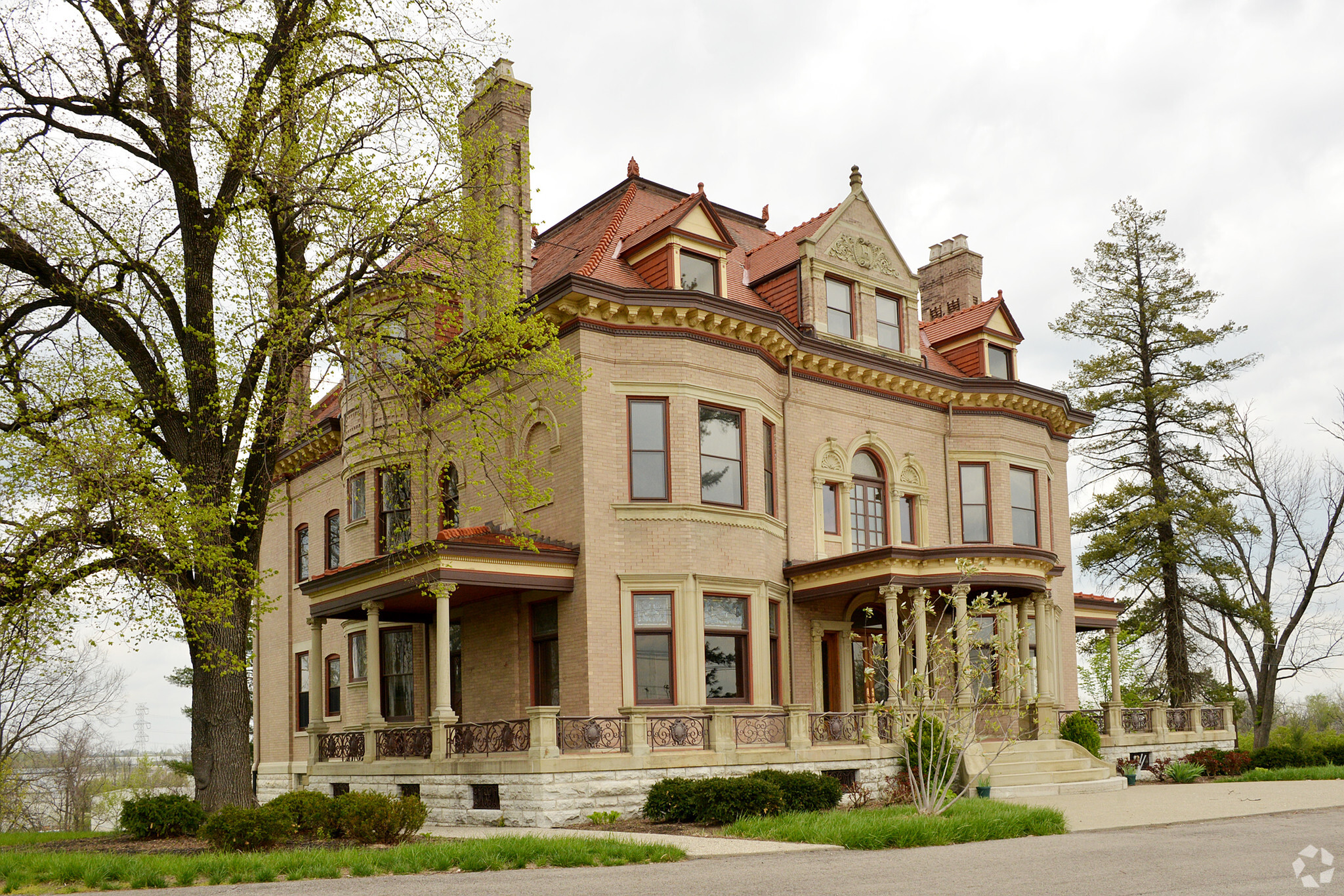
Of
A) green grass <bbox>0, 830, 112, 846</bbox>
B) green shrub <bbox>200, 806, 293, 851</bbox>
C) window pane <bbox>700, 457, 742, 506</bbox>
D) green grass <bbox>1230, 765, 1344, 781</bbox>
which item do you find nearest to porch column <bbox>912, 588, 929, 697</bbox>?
window pane <bbox>700, 457, 742, 506</bbox>

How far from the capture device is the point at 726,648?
2200cm

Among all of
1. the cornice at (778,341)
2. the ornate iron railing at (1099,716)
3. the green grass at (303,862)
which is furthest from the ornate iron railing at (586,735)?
the ornate iron railing at (1099,716)

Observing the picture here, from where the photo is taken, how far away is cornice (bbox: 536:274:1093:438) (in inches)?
845

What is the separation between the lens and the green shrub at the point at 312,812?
15.1 metres

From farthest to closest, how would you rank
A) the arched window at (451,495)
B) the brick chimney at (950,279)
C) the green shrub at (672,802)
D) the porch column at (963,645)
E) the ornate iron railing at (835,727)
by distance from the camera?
the brick chimney at (950,279), the arched window at (451,495), the ornate iron railing at (835,727), the green shrub at (672,802), the porch column at (963,645)

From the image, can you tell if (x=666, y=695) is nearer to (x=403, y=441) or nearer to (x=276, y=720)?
(x=403, y=441)

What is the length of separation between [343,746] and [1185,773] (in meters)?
19.1

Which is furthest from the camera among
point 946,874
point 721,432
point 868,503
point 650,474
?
point 868,503

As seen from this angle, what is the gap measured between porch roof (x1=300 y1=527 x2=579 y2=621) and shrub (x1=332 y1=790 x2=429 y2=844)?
4907mm

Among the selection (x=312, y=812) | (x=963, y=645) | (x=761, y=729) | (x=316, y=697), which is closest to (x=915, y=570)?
(x=761, y=729)

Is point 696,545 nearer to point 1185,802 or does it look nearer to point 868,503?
point 868,503

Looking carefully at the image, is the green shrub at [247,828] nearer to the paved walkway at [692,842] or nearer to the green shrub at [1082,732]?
the paved walkway at [692,842]

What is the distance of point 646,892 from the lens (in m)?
10.1

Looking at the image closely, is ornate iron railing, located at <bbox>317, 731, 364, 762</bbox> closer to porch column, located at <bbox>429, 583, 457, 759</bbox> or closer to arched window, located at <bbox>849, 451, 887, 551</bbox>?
porch column, located at <bbox>429, 583, 457, 759</bbox>
